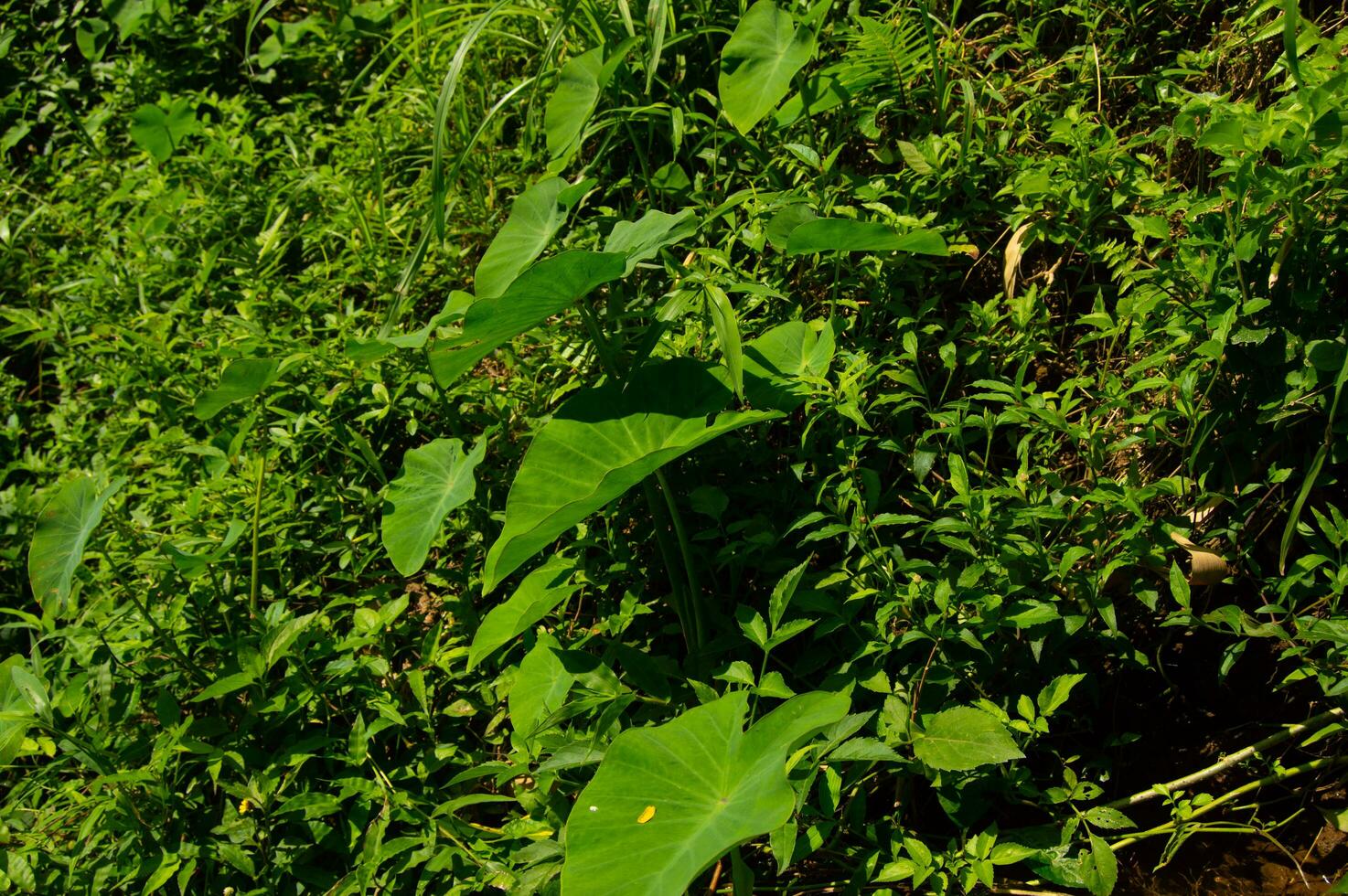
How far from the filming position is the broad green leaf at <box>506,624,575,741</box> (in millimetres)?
1549

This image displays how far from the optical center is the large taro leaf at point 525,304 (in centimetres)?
149

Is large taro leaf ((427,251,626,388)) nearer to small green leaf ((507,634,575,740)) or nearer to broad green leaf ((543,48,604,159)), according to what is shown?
small green leaf ((507,634,575,740))

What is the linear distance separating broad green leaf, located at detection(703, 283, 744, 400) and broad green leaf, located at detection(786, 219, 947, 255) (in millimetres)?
140

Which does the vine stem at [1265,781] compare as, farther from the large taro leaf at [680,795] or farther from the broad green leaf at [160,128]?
the broad green leaf at [160,128]

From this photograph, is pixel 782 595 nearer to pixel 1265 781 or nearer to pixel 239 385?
pixel 1265 781

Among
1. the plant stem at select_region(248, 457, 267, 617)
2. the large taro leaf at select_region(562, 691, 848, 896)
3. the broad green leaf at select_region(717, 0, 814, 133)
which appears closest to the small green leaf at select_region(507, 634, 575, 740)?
the large taro leaf at select_region(562, 691, 848, 896)

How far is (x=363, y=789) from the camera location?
1.64 m

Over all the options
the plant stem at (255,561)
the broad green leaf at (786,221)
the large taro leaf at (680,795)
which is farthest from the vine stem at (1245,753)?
the plant stem at (255,561)

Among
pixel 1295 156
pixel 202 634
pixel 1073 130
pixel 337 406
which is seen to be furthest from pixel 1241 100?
pixel 202 634

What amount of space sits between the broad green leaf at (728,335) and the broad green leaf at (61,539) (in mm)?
1109

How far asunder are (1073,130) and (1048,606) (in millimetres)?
857

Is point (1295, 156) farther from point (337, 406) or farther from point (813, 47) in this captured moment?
point (337, 406)

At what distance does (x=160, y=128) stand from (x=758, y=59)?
2.00m

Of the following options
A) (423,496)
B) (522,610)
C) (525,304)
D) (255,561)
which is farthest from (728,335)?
(255,561)
